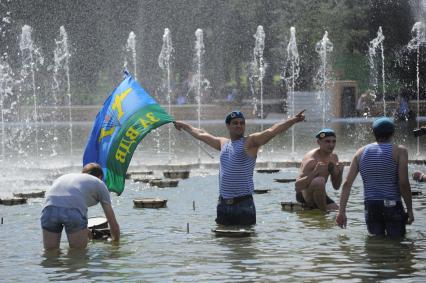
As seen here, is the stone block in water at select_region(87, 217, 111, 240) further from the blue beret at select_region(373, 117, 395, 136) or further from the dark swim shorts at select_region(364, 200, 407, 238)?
the blue beret at select_region(373, 117, 395, 136)

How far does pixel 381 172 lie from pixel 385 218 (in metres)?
0.51

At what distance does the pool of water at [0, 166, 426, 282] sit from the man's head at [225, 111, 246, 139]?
1159 millimetres

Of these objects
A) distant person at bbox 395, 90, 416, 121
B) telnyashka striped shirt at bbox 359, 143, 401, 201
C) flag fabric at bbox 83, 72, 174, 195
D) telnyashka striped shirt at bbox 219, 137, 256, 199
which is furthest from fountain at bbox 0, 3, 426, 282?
distant person at bbox 395, 90, 416, 121

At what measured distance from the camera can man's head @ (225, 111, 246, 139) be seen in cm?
1262

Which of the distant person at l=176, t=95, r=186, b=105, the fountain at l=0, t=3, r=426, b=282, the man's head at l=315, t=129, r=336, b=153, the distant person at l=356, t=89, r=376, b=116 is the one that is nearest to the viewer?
the fountain at l=0, t=3, r=426, b=282

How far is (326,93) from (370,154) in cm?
3895

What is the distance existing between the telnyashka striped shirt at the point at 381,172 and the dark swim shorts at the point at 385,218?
7 cm

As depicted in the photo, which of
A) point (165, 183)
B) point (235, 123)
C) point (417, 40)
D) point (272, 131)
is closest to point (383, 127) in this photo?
point (272, 131)

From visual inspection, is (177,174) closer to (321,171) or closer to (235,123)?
(321,171)

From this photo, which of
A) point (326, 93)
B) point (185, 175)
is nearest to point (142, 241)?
point (185, 175)

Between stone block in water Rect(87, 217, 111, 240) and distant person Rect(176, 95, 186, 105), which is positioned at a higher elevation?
distant person Rect(176, 95, 186, 105)

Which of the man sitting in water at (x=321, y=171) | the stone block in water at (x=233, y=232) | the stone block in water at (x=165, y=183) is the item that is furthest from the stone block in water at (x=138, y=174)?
the stone block in water at (x=233, y=232)

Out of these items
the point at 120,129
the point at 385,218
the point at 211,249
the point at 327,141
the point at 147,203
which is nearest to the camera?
the point at 385,218

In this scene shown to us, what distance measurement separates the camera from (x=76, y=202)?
37.3 feet
